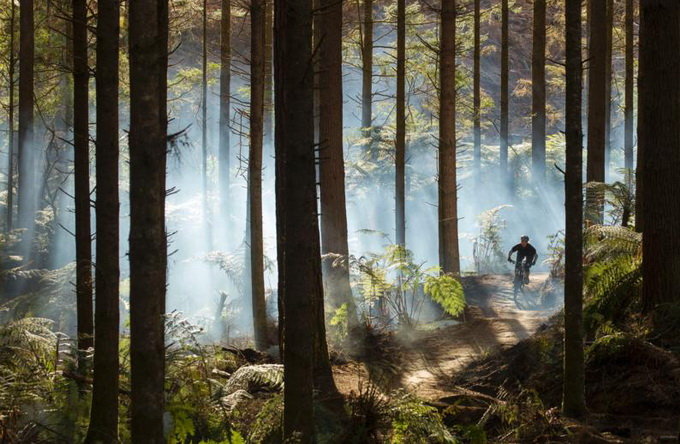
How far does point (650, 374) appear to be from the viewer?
6328mm

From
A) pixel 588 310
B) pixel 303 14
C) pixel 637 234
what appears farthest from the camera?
pixel 637 234

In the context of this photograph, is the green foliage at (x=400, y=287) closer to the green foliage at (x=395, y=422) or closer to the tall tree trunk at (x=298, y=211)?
the green foliage at (x=395, y=422)

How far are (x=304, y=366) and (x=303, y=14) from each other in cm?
249

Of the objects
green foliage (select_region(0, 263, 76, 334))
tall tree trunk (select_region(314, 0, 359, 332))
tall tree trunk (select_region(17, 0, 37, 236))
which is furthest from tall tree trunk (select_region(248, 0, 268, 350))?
tall tree trunk (select_region(17, 0, 37, 236))

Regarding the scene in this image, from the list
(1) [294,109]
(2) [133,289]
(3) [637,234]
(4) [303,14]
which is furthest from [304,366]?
(3) [637,234]

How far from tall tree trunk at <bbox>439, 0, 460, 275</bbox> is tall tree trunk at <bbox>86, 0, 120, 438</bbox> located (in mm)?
9688

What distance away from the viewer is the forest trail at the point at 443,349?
8.56m

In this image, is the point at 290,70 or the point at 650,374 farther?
the point at 650,374

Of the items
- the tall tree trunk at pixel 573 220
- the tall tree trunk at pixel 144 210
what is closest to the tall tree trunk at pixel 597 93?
the tall tree trunk at pixel 573 220

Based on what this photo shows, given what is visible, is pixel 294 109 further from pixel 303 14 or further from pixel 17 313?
pixel 17 313

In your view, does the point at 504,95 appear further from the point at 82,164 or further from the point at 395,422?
the point at 395,422

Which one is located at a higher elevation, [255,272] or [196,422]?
[255,272]

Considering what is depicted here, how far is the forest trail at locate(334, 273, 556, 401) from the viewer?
8562mm

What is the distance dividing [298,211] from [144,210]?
3.52ft
